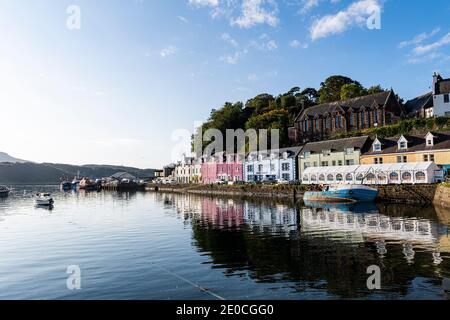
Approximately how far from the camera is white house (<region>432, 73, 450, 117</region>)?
76.8 metres

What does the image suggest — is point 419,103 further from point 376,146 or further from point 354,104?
point 376,146

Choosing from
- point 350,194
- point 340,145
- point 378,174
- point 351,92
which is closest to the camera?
point 350,194

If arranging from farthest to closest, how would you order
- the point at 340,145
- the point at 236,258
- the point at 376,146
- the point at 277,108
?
the point at 277,108
the point at 340,145
the point at 376,146
the point at 236,258

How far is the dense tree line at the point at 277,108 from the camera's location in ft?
381

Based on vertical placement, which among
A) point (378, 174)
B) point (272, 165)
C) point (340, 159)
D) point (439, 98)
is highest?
point (439, 98)

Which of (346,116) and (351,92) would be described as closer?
(346,116)

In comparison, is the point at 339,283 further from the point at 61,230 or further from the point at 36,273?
the point at 61,230

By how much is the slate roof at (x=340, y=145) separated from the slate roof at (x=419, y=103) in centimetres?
A: 2349


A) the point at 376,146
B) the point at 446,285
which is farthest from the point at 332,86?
the point at 446,285

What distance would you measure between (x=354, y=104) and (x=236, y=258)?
83.6 m

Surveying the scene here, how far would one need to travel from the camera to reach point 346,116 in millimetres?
96688

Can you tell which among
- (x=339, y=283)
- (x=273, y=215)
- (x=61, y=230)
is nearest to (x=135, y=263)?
(x=339, y=283)
